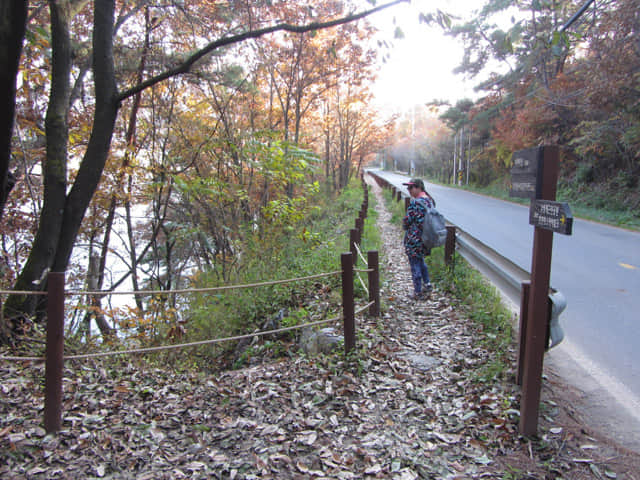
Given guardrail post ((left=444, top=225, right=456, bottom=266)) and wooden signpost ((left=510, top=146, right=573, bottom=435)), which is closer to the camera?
wooden signpost ((left=510, top=146, right=573, bottom=435))

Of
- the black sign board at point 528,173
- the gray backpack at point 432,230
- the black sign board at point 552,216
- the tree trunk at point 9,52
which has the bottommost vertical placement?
the gray backpack at point 432,230

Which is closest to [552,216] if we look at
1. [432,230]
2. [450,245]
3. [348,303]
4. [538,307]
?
[538,307]

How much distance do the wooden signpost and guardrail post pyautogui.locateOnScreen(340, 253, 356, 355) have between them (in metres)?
1.92

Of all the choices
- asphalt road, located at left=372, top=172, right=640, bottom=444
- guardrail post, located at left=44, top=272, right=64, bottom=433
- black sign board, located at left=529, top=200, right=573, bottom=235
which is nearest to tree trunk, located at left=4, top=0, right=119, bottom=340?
guardrail post, located at left=44, top=272, right=64, bottom=433

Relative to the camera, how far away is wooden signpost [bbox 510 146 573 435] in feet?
9.96

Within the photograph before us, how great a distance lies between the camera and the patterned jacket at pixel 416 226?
6.59 meters

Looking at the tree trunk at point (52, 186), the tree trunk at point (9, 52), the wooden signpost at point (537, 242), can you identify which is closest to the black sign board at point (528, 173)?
the wooden signpost at point (537, 242)

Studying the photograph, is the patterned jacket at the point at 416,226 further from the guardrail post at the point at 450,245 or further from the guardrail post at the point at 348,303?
the guardrail post at the point at 348,303

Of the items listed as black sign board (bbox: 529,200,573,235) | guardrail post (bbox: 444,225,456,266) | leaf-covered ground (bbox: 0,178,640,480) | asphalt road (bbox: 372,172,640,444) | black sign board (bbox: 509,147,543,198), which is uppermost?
black sign board (bbox: 509,147,543,198)

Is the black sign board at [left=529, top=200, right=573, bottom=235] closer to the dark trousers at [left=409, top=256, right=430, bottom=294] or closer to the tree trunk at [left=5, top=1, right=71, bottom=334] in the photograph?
the dark trousers at [left=409, top=256, right=430, bottom=294]

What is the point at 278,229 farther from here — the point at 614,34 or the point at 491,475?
the point at 614,34

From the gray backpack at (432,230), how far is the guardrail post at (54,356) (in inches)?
189

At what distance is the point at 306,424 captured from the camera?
376 centimetres

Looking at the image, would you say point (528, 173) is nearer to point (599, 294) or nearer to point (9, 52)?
point (9, 52)
